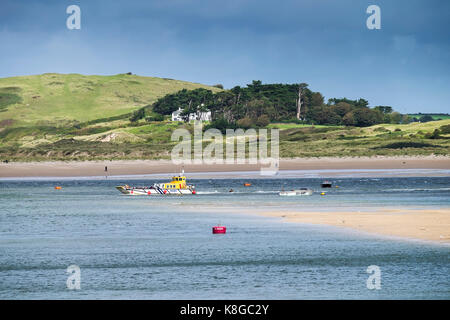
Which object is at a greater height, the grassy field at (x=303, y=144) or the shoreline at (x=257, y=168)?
the grassy field at (x=303, y=144)

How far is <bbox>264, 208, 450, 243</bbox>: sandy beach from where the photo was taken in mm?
39812

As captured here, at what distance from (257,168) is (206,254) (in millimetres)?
86076

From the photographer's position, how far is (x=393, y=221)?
149 feet

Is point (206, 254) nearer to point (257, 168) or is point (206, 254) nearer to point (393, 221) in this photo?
point (393, 221)

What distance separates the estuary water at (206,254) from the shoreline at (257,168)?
49.3m

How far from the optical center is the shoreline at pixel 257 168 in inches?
4434

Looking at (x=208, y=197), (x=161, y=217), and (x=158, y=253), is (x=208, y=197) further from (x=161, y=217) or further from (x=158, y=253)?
(x=158, y=253)

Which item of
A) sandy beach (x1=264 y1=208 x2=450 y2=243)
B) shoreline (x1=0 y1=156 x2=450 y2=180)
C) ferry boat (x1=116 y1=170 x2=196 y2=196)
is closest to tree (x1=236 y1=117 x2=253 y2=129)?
shoreline (x1=0 y1=156 x2=450 y2=180)

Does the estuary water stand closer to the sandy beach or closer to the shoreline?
the sandy beach

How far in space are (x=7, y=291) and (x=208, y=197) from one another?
43.5 metres

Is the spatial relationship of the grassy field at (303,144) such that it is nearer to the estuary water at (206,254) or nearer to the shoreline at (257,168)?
the shoreline at (257,168)

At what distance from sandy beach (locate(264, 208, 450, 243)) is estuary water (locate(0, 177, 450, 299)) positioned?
1703 millimetres

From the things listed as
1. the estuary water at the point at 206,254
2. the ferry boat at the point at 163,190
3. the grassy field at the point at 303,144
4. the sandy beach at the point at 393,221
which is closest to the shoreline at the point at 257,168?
the grassy field at the point at 303,144
